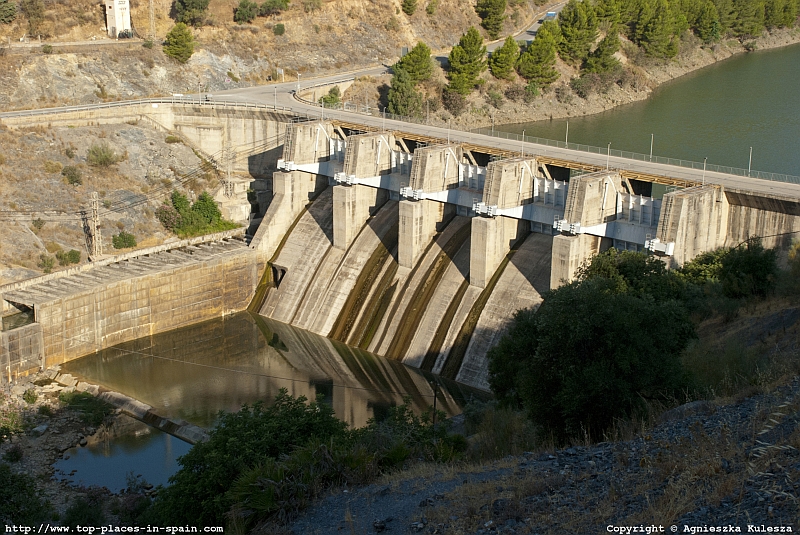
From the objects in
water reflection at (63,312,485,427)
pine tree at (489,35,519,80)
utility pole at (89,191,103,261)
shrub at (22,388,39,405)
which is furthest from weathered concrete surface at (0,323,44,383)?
pine tree at (489,35,519,80)

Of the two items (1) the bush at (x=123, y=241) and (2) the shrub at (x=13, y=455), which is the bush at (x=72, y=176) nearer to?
(1) the bush at (x=123, y=241)

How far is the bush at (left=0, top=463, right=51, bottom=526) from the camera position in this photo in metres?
22.8

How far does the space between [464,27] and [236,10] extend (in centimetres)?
2167

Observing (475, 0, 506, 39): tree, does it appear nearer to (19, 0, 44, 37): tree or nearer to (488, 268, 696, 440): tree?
(19, 0, 44, 37): tree

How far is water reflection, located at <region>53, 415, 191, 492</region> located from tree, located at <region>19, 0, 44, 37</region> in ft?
134

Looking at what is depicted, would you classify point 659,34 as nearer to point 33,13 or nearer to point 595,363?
point 33,13

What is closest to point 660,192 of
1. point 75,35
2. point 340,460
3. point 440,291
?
point 440,291

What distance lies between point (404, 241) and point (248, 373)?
8.15m

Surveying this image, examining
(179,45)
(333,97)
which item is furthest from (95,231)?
(333,97)

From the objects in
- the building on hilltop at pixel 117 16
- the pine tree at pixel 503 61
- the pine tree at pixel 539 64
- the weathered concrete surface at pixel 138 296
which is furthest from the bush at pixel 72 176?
the pine tree at pixel 539 64

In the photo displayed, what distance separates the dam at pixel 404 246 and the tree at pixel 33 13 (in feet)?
66.5

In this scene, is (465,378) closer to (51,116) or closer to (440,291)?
(440,291)

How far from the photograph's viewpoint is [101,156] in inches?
1876

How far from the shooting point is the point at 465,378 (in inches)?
1372
